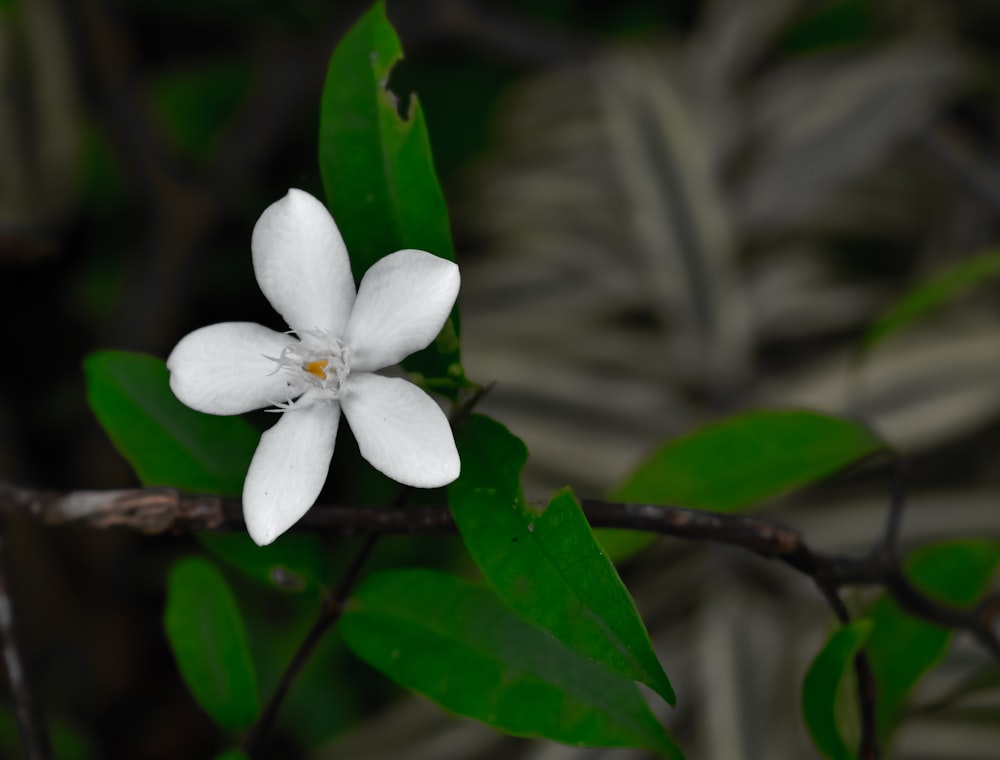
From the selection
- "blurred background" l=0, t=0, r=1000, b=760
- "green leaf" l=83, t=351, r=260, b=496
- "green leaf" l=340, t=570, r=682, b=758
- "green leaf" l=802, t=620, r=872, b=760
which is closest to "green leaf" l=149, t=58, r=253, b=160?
"blurred background" l=0, t=0, r=1000, b=760

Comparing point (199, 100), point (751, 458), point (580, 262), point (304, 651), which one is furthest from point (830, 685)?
point (199, 100)

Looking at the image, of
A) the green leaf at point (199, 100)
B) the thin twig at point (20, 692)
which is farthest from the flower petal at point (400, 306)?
the green leaf at point (199, 100)

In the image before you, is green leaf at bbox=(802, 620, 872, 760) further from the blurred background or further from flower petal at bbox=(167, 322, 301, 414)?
the blurred background

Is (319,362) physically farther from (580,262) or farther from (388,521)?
(580,262)

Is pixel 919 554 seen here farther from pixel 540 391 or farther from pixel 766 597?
pixel 540 391

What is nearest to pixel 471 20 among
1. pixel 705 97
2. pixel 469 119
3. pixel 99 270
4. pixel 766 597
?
pixel 469 119
